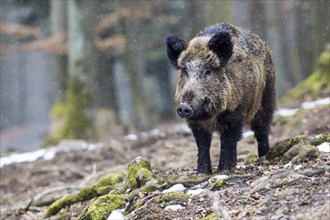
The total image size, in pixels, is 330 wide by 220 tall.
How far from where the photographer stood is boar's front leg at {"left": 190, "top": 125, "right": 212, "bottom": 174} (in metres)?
7.93

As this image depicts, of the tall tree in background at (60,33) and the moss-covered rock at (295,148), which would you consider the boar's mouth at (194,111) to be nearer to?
the moss-covered rock at (295,148)

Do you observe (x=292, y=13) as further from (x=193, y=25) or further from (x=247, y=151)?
(x=247, y=151)

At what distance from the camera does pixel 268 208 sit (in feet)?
17.8

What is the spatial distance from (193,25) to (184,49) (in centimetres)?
1883

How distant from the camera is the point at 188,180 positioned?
286 inches

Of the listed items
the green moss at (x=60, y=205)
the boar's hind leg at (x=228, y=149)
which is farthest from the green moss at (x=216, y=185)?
the green moss at (x=60, y=205)

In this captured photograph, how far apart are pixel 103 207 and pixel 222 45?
223 cm

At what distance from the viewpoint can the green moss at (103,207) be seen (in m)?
6.98

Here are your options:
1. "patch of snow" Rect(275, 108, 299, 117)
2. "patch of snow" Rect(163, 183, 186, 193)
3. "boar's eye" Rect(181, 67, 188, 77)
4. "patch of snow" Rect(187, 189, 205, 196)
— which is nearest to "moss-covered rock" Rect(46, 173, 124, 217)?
"patch of snow" Rect(163, 183, 186, 193)

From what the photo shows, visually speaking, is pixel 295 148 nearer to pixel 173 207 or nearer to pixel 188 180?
pixel 188 180

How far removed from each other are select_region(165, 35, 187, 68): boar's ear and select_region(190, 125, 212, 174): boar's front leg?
80cm

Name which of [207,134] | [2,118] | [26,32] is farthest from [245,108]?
[2,118]

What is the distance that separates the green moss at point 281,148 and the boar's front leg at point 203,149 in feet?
2.53

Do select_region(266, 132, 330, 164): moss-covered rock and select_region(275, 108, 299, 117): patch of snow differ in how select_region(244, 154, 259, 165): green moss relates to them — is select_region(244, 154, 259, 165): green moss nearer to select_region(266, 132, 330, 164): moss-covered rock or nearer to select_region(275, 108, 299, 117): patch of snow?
select_region(266, 132, 330, 164): moss-covered rock
